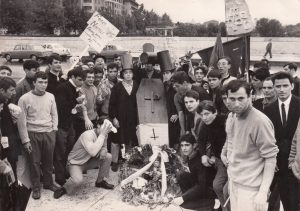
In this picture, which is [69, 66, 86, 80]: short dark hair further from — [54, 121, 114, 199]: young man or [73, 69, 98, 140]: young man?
[54, 121, 114, 199]: young man

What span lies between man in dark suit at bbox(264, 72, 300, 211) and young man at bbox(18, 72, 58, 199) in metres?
2.67

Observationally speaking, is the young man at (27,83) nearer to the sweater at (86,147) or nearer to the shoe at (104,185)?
the sweater at (86,147)

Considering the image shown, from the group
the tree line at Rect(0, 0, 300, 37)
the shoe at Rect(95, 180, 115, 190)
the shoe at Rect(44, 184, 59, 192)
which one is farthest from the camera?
the tree line at Rect(0, 0, 300, 37)

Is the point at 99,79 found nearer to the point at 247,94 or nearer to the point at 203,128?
the point at 203,128

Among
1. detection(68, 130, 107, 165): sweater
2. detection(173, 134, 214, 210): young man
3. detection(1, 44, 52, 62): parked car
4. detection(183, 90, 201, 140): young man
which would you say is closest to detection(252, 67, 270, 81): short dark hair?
detection(183, 90, 201, 140): young man

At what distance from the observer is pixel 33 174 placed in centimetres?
468

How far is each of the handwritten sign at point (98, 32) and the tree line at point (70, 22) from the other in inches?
568

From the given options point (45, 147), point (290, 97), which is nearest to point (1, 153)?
point (45, 147)

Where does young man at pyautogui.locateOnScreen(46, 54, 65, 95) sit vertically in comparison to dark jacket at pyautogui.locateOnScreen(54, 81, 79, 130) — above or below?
above

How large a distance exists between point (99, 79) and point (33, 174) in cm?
181

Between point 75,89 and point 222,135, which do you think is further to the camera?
point 75,89

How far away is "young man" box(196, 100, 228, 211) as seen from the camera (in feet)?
12.7

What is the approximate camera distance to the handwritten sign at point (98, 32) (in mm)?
6496

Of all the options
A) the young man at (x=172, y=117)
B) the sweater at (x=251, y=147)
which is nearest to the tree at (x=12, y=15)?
the young man at (x=172, y=117)
